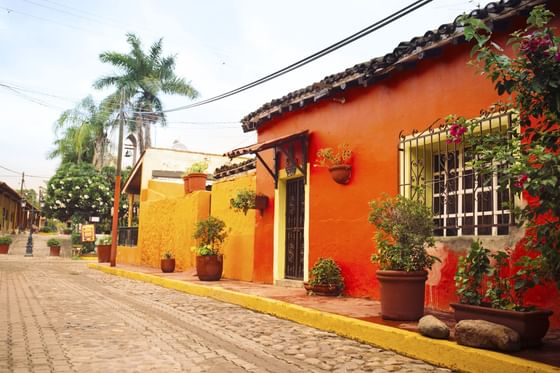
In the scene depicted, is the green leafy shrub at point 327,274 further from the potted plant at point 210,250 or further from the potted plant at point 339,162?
the potted plant at point 210,250

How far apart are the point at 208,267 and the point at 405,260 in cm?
635

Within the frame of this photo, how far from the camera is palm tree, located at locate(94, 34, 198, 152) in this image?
95.1 feet

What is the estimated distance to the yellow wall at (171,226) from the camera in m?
14.3

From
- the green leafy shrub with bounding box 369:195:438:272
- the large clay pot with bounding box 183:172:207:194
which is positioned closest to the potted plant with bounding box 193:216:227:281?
the large clay pot with bounding box 183:172:207:194

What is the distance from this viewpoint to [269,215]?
10242 mm

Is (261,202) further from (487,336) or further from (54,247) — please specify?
(54,247)

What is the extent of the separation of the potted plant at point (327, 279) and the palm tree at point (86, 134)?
2522 cm

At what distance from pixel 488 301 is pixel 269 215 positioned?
6065 millimetres

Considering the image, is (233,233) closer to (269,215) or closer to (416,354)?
(269,215)

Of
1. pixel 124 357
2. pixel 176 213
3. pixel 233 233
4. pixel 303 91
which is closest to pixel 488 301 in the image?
pixel 124 357

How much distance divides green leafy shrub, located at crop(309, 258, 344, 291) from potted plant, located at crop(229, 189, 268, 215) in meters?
2.69

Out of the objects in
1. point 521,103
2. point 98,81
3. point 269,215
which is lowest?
point 269,215

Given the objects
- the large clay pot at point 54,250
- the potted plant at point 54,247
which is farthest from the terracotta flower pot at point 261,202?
the large clay pot at point 54,250

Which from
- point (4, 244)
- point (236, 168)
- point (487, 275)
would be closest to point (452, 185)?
point (487, 275)
